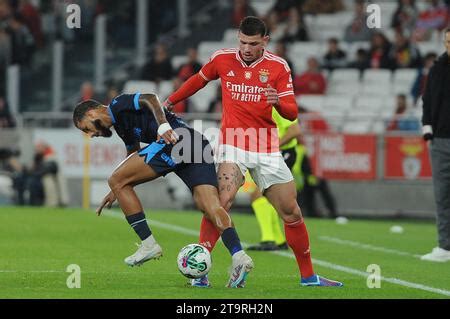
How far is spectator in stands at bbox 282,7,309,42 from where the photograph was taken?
26141 mm

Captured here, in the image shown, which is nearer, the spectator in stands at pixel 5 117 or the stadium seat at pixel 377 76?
the spectator in stands at pixel 5 117

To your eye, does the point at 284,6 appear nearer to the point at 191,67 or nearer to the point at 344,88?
the point at 344,88

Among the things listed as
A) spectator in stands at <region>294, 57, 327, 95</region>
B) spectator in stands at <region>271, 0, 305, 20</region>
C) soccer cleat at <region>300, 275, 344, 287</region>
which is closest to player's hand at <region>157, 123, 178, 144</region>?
soccer cleat at <region>300, 275, 344, 287</region>

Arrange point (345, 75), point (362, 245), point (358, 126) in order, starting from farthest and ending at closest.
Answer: point (345, 75), point (358, 126), point (362, 245)

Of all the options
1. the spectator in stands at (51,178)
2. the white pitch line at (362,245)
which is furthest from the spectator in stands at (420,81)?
the white pitch line at (362,245)

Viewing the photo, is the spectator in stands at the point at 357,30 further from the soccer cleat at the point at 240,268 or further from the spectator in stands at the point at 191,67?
the soccer cleat at the point at 240,268

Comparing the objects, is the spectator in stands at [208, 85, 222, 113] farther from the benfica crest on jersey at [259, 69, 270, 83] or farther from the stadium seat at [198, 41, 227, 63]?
the benfica crest on jersey at [259, 69, 270, 83]

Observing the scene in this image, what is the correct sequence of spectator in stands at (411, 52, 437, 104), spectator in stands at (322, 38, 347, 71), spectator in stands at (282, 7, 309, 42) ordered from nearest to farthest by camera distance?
1. spectator in stands at (411, 52, 437, 104)
2. spectator in stands at (322, 38, 347, 71)
3. spectator in stands at (282, 7, 309, 42)

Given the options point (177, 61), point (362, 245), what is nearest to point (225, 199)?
point (362, 245)

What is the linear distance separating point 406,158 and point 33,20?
30.0 ft

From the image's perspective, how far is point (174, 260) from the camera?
13.0 m

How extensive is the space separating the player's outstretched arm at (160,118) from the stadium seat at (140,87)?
49.8 feet

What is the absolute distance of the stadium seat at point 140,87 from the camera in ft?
83.8

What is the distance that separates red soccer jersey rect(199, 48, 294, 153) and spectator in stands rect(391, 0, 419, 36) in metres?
15.0
